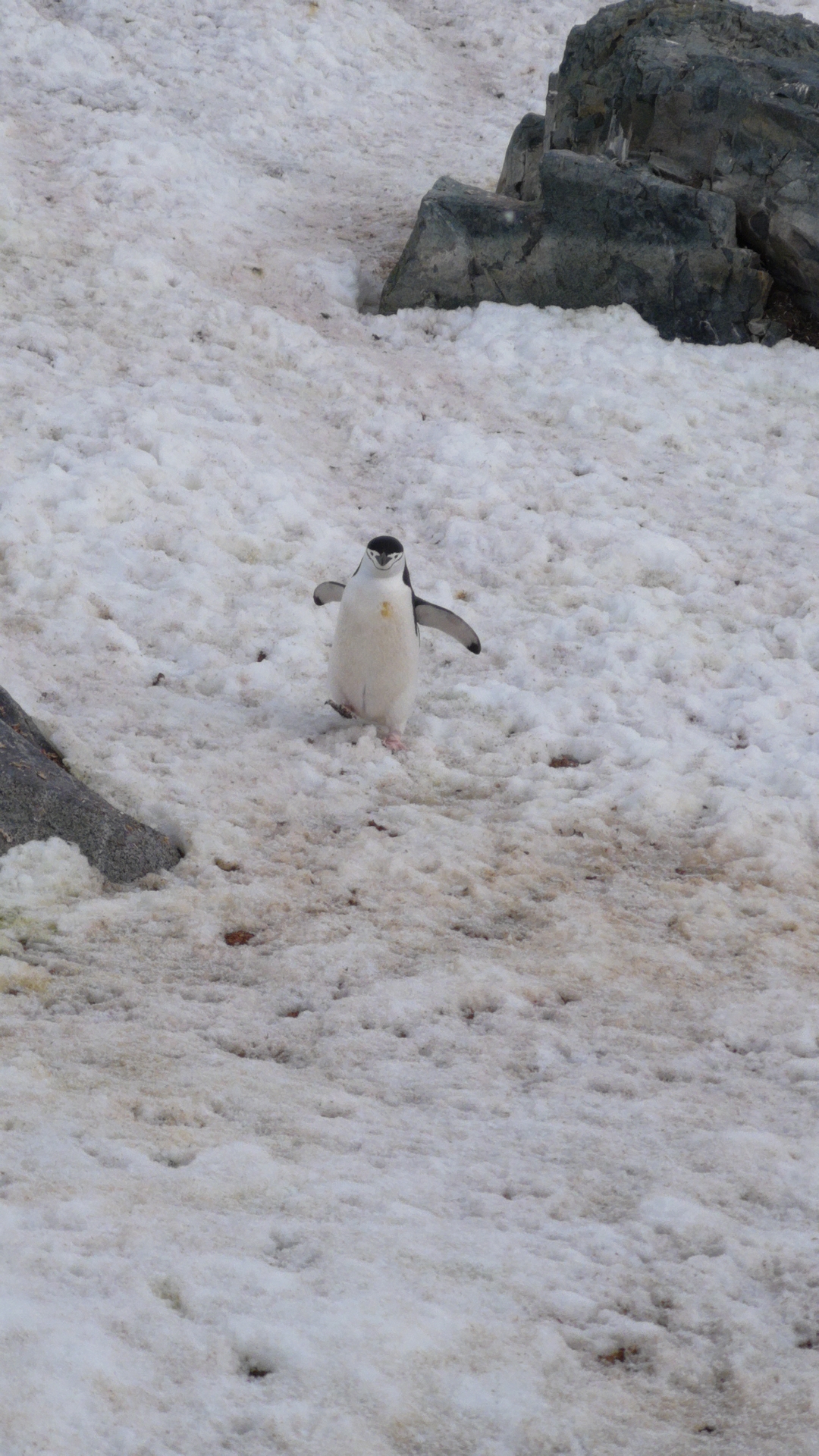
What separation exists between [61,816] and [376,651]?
1.83m

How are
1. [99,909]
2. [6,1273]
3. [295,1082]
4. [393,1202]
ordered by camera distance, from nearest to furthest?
[6,1273]
[393,1202]
[295,1082]
[99,909]

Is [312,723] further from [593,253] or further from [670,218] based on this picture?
[670,218]

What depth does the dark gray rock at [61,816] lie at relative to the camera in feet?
13.5

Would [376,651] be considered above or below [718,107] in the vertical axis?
below

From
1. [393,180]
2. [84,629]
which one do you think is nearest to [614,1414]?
[84,629]

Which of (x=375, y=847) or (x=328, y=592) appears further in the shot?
(x=328, y=592)

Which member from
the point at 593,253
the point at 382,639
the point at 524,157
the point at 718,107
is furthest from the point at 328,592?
the point at 524,157

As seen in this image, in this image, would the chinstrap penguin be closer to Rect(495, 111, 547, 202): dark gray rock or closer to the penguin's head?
the penguin's head

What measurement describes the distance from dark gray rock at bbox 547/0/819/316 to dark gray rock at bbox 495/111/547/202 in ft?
0.61

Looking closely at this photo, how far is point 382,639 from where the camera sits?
18.0 ft

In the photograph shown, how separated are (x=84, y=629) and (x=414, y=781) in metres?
1.92

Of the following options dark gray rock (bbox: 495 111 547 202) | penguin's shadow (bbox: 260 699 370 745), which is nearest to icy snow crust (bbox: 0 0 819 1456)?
penguin's shadow (bbox: 260 699 370 745)

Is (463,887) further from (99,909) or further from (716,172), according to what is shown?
(716,172)

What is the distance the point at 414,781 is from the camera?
5.50 metres
